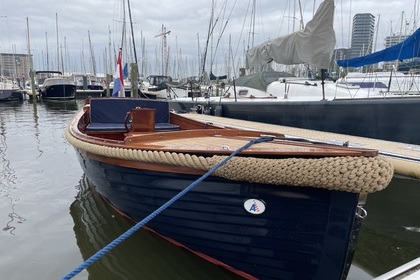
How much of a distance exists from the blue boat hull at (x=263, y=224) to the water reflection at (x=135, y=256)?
0.25 meters

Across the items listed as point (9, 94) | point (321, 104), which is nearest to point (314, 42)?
point (321, 104)

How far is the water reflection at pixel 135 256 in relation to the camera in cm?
329

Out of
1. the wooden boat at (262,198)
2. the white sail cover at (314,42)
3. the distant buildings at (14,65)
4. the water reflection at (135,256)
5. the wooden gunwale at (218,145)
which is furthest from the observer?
the distant buildings at (14,65)

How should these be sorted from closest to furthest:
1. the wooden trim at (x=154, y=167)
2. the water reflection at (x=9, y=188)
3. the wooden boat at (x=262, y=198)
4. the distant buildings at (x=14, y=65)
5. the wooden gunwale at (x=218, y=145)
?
the wooden boat at (x=262, y=198) → the wooden gunwale at (x=218, y=145) → the wooden trim at (x=154, y=167) → the water reflection at (x=9, y=188) → the distant buildings at (x=14, y=65)

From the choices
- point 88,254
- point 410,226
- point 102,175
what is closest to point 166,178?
point 102,175

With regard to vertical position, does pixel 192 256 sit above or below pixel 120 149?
below

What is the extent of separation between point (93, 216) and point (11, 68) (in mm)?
56514

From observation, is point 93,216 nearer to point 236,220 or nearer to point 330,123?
point 236,220

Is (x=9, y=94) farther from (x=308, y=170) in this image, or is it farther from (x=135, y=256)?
(x=308, y=170)

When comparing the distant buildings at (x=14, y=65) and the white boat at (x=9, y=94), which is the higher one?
the distant buildings at (x=14, y=65)

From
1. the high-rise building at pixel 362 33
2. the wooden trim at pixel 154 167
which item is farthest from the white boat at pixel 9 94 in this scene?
the wooden trim at pixel 154 167

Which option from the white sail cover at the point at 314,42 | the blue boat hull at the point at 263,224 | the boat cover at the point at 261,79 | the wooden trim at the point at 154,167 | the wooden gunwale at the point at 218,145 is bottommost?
the blue boat hull at the point at 263,224

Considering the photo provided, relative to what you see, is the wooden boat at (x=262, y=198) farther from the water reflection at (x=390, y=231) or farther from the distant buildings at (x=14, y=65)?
the distant buildings at (x=14, y=65)

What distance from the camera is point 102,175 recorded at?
3895 mm
